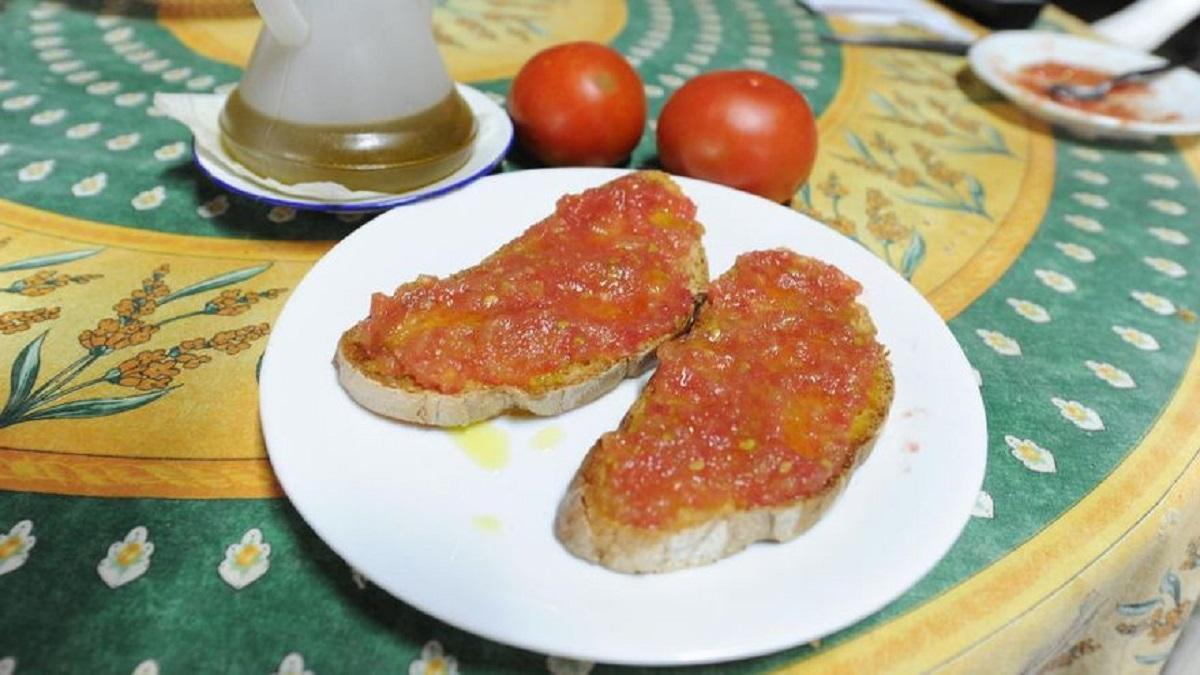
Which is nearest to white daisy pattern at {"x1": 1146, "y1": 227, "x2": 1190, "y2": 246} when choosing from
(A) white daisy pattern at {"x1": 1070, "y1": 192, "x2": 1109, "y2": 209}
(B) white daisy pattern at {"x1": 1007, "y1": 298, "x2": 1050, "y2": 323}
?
(A) white daisy pattern at {"x1": 1070, "y1": 192, "x2": 1109, "y2": 209}

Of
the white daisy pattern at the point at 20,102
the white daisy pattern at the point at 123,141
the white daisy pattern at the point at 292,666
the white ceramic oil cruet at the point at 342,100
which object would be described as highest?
the white ceramic oil cruet at the point at 342,100

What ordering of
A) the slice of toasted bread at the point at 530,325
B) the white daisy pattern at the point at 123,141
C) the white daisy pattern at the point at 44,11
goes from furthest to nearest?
the white daisy pattern at the point at 44,11 < the white daisy pattern at the point at 123,141 < the slice of toasted bread at the point at 530,325

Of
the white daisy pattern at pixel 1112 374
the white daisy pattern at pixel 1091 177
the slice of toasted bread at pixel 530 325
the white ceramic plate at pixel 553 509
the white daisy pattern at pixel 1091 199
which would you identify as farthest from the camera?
the white daisy pattern at pixel 1091 177

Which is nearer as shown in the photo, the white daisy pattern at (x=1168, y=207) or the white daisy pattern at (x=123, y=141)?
the white daisy pattern at (x=123, y=141)

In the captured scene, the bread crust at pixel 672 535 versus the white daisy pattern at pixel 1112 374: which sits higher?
the bread crust at pixel 672 535

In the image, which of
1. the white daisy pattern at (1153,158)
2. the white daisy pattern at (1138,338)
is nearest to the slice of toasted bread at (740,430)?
the white daisy pattern at (1138,338)

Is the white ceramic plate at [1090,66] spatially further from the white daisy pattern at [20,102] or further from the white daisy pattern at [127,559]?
the white daisy pattern at [20,102]

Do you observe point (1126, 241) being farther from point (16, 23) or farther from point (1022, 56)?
point (16, 23)
